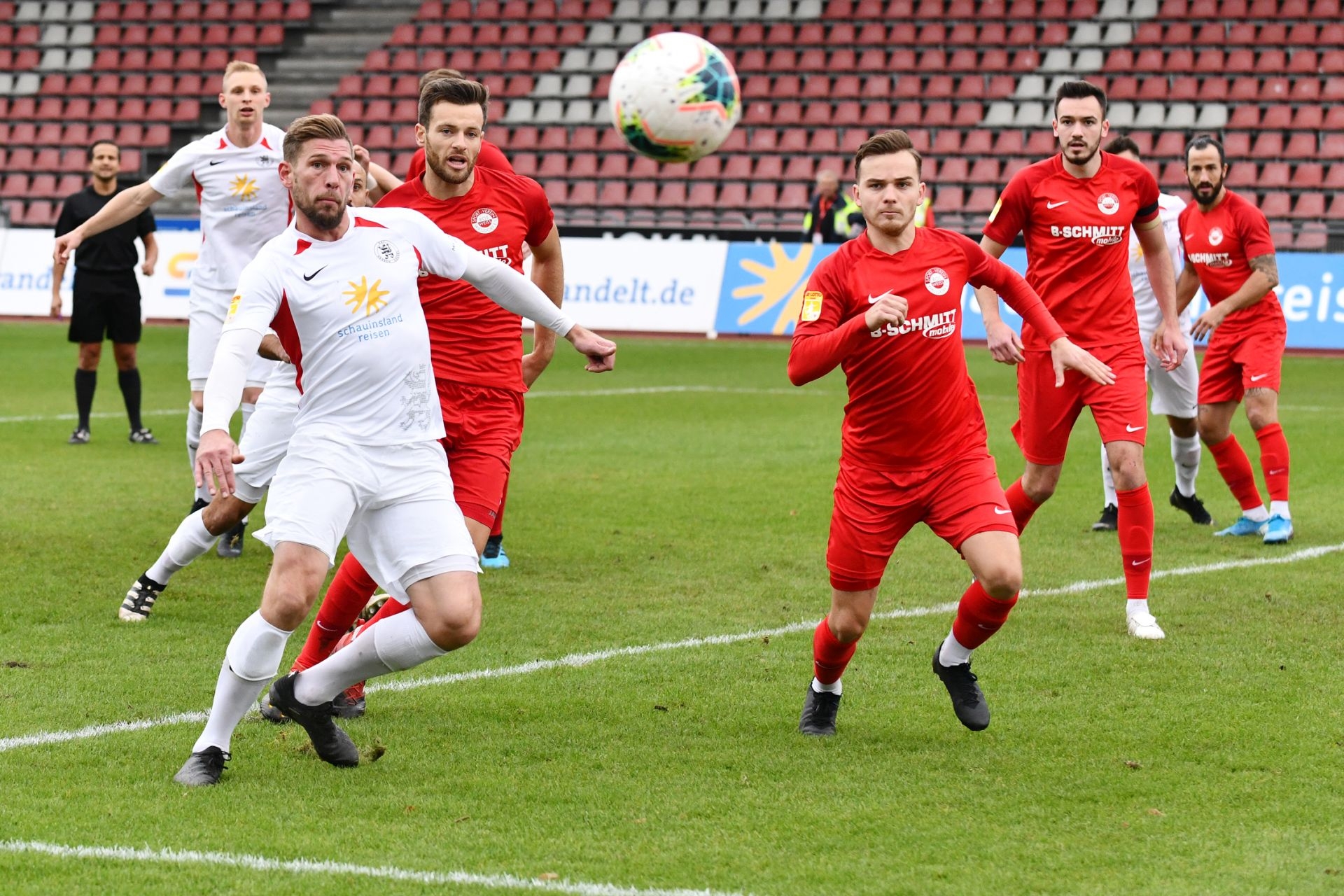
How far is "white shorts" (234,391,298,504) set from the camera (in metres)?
7.33

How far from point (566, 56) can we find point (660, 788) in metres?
26.6

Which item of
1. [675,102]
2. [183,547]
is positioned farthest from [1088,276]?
[675,102]

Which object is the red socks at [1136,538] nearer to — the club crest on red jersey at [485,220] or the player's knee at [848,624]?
the player's knee at [848,624]

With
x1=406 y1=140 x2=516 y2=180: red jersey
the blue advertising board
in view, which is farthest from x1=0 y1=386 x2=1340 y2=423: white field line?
x1=406 y1=140 x2=516 y2=180: red jersey

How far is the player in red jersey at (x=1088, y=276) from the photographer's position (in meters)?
7.50

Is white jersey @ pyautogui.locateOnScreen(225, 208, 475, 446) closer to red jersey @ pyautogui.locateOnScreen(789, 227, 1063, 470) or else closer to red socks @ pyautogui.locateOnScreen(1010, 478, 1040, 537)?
red jersey @ pyautogui.locateOnScreen(789, 227, 1063, 470)

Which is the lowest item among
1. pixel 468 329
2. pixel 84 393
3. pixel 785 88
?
pixel 84 393

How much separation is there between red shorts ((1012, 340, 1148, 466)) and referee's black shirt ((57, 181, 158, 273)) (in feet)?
27.5

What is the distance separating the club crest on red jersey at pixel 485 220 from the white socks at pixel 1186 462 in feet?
17.7

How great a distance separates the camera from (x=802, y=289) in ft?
65.6

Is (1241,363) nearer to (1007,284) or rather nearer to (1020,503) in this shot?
(1020,503)

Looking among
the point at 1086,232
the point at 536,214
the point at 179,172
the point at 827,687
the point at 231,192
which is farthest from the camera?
the point at 231,192

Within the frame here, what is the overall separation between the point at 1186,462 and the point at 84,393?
27.9 feet

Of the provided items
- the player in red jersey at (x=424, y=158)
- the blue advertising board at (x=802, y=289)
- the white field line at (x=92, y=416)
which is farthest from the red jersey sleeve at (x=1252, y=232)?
the blue advertising board at (x=802, y=289)
